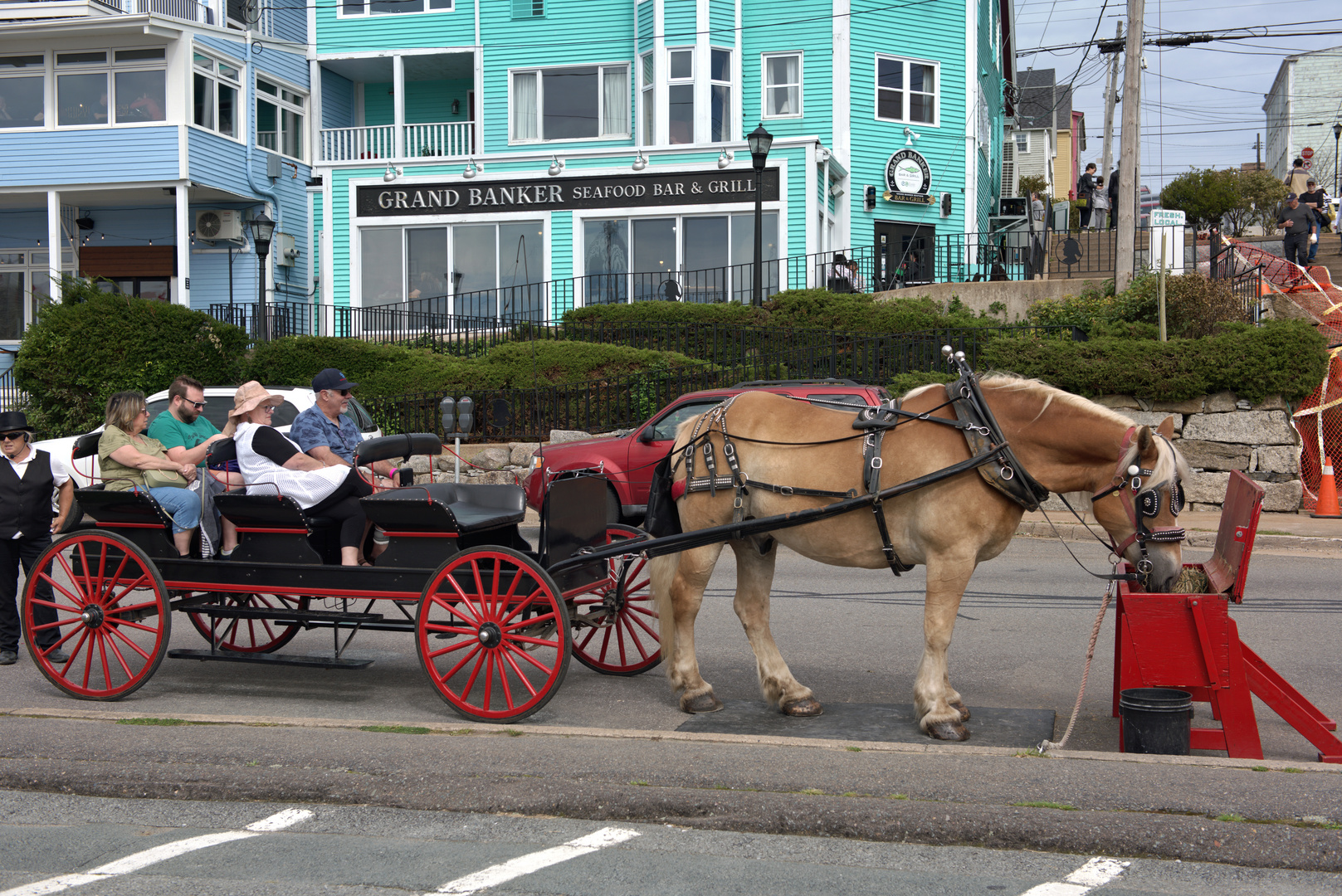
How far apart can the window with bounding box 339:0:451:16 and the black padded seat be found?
26.1 metres

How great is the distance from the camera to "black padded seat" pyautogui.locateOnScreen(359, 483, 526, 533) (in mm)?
6742

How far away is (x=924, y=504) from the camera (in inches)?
242

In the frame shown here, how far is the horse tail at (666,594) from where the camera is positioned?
22.4 ft

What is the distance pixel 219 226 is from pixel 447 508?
86.6 feet

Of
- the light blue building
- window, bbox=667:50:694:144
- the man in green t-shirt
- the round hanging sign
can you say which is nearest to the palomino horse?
the man in green t-shirt

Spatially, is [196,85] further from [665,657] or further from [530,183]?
[665,657]

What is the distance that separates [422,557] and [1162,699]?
13.4 feet

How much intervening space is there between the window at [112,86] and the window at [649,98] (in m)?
11.6

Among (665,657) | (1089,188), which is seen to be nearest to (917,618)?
(665,657)

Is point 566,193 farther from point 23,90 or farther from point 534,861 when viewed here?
point 534,861

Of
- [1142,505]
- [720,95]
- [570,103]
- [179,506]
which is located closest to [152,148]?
[570,103]

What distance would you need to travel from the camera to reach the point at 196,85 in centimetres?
2908

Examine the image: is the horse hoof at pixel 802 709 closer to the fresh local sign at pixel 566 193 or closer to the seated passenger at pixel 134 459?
the seated passenger at pixel 134 459

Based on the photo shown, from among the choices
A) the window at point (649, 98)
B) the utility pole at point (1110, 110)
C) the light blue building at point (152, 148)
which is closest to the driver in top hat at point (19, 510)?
the light blue building at point (152, 148)
